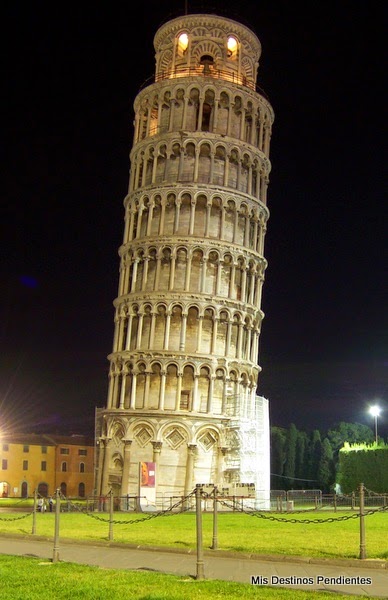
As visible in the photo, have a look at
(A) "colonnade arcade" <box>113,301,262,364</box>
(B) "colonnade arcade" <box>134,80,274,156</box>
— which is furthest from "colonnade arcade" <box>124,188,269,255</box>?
(A) "colonnade arcade" <box>113,301,262,364</box>

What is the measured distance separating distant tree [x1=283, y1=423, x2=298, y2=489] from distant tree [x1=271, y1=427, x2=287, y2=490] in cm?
48

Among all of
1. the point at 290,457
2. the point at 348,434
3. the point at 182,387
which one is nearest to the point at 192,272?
the point at 182,387

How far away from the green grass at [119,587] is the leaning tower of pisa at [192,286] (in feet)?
114

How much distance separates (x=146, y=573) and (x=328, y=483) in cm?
6980

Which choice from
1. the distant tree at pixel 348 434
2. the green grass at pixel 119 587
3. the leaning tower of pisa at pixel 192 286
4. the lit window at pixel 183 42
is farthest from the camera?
the distant tree at pixel 348 434

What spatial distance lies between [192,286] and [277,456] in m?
36.2

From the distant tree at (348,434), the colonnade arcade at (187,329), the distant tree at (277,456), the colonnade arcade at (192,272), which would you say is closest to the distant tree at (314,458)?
the distant tree at (348,434)

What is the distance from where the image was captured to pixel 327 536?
22609 mm

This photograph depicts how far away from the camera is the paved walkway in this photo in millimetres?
13641

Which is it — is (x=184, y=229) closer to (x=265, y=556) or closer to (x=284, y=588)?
(x=265, y=556)

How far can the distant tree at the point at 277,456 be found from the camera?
81.7 metres

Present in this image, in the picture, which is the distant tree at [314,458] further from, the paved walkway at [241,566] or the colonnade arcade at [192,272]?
the paved walkway at [241,566]

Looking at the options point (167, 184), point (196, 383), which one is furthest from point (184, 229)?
point (196, 383)

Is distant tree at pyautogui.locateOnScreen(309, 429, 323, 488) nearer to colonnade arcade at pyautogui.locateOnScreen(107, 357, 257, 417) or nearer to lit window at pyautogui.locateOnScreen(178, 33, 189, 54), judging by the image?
colonnade arcade at pyautogui.locateOnScreen(107, 357, 257, 417)
